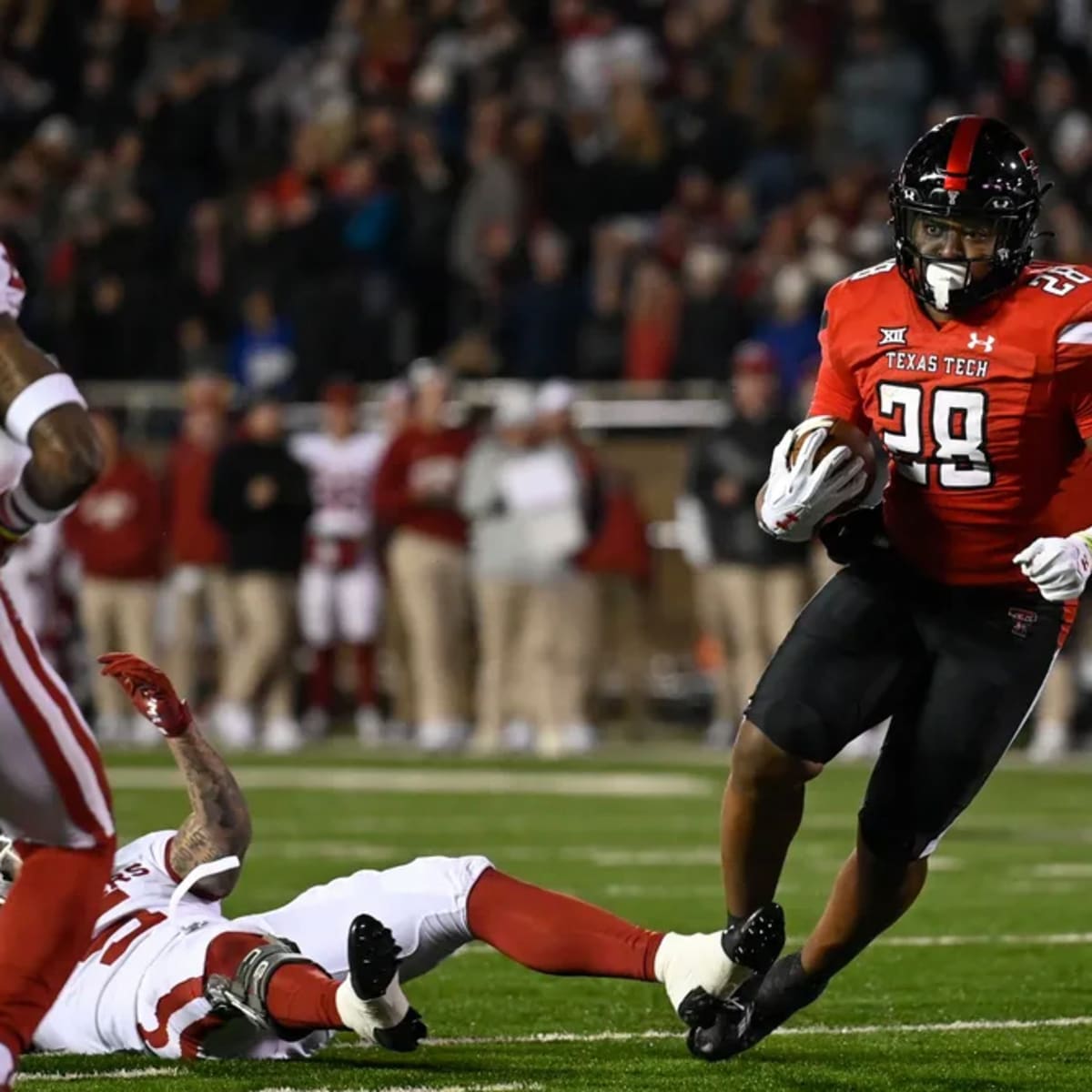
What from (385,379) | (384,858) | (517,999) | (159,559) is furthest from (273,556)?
(517,999)

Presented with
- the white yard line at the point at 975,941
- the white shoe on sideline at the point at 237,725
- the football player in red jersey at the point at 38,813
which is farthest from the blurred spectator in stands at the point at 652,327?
the football player in red jersey at the point at 38,813

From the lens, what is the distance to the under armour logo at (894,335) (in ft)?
16.0

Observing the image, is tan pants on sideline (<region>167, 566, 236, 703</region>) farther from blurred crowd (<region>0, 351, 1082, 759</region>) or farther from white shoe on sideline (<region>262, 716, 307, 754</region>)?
white shoe on sideline (<region>262, 716, 307, 754</region>)

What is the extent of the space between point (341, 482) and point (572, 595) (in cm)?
142

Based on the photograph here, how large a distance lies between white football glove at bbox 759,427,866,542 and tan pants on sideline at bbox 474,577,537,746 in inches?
331

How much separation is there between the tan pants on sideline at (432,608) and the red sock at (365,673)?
1.55 ft

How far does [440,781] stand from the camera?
11500 mm

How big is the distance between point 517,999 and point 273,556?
7981 mm

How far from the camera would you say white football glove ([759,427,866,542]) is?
4762mm

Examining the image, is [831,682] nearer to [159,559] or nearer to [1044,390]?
[1044,390]

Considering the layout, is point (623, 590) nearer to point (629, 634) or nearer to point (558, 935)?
point (629, 634)

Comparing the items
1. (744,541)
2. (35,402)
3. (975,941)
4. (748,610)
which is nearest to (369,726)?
(748,610)

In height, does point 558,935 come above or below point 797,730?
below

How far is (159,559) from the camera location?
13.9 metres
